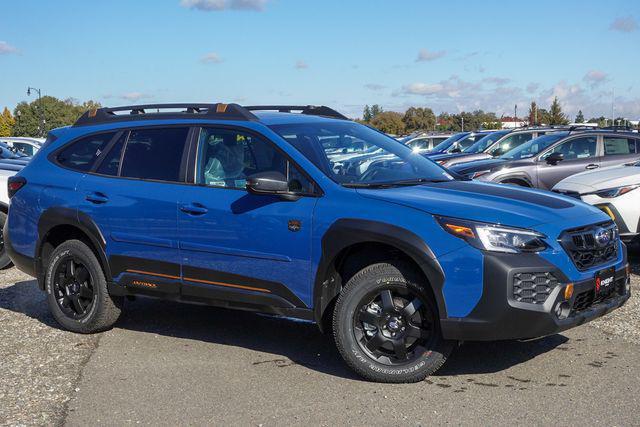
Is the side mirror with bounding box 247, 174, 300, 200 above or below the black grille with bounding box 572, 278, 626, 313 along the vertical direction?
above

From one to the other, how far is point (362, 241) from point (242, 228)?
0.93 metres

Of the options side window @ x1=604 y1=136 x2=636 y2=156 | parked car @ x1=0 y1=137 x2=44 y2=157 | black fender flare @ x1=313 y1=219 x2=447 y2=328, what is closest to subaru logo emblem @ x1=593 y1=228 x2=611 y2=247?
black fender flare @ x1=313 y1=219 x2=447 y2=328

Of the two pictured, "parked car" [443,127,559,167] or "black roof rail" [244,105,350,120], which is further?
"parked car" [443,127,559,167]

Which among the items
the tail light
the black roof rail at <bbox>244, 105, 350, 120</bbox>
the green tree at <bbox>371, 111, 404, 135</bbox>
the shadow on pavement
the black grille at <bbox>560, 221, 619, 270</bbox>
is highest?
the green tree at <bbox>371, 111, 404, 135</bbox>

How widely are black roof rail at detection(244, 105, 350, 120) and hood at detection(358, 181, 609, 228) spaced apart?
5.29 feet

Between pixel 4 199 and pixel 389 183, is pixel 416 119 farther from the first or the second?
pixel 389 183

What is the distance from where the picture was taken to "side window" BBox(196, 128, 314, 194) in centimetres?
571

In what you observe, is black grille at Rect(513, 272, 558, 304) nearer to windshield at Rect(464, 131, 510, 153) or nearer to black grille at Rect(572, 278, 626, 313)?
black grille at Rect(572, 278, 626, 313)

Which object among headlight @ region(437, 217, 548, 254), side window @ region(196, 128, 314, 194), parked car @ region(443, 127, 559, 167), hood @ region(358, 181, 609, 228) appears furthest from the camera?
parked car @ region(443, 127, 559, 167)

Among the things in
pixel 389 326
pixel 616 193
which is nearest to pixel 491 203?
pixel 389 326

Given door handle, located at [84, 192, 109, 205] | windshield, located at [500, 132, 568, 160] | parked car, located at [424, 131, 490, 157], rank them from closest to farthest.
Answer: door handle, located at [84, 192, 109, 205] < windshield, located at [500, 132, 568, 160] < parked car, located at [424, 131, 490, 157]

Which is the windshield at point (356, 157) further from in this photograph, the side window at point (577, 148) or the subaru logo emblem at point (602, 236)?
the side window at point (577, 148)

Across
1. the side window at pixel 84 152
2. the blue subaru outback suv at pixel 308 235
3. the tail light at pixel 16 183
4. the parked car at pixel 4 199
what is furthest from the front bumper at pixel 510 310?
the parked car at pixel 4 199

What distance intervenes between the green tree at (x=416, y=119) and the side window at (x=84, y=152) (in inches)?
4172
